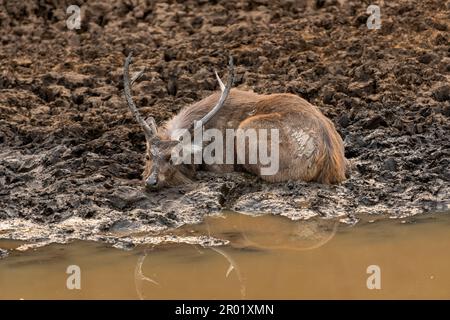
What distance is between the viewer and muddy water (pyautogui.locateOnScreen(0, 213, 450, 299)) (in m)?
7.75

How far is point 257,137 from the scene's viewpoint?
10.4 meters

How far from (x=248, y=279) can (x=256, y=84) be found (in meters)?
5.57

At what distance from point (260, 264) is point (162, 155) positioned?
240 cm

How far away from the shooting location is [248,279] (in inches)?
314

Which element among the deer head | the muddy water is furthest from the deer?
the muddy water

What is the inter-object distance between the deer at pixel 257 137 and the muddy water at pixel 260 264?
86 centimetres

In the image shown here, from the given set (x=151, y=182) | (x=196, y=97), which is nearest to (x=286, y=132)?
(x=151, y=182)

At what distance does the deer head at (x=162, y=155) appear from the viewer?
10.3m

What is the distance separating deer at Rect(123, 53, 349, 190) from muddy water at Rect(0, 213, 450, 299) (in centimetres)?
86

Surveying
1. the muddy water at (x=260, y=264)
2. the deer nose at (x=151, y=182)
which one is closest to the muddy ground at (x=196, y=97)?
the deer nose at (x=151, y=182)

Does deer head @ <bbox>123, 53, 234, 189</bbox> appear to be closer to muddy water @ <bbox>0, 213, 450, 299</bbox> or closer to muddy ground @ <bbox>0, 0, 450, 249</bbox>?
muddy ground @ <bbox>0, 0, 450, 249</bbox>

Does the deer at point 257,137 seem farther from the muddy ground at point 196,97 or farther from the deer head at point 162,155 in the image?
the muddy ground at point 196,97

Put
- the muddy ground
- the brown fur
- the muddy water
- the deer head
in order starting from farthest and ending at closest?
1. the deer head
2. the brown fur
3. the muddy ground
4. the muddy water

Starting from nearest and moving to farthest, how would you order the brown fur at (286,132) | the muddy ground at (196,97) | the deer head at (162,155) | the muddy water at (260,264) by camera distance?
the muddy water at (260,264) → the muddy ground at (196,97) → the brown fur at (286,132) → the deer head at (162,155)
